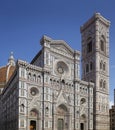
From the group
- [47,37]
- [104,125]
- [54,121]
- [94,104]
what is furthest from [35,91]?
[104,125]

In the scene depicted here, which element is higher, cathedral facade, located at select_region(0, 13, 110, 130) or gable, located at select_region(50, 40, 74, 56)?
gable, located at select_region(50, 40, 74, 56)

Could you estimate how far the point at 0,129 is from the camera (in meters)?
56.8

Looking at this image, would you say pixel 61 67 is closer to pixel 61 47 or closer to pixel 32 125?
pixel 61 47

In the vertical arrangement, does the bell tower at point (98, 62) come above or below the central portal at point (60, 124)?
above

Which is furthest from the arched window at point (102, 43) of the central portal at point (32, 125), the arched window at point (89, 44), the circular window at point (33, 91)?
the central portal at point (32, 125)

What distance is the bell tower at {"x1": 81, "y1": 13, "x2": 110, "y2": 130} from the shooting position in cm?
5022

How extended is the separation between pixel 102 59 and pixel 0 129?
30413mm

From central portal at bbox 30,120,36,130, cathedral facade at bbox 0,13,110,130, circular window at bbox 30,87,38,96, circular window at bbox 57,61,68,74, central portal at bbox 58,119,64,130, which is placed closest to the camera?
cathedral facade at bbox 0,13,110,130

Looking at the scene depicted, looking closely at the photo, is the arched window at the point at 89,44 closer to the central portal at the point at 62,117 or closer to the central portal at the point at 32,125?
the central portal at the point at 62,117

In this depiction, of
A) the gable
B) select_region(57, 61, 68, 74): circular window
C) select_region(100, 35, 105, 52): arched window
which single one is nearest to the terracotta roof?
select_region(57, 61, 68, 74): circular window

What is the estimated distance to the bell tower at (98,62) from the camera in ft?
165

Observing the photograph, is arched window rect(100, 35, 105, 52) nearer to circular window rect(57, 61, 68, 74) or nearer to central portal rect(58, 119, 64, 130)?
circular window rect(57, 61, 68, 74)

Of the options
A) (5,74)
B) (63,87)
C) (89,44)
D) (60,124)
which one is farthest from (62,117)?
(5,74)

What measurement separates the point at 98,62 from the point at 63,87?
12.4 meters
